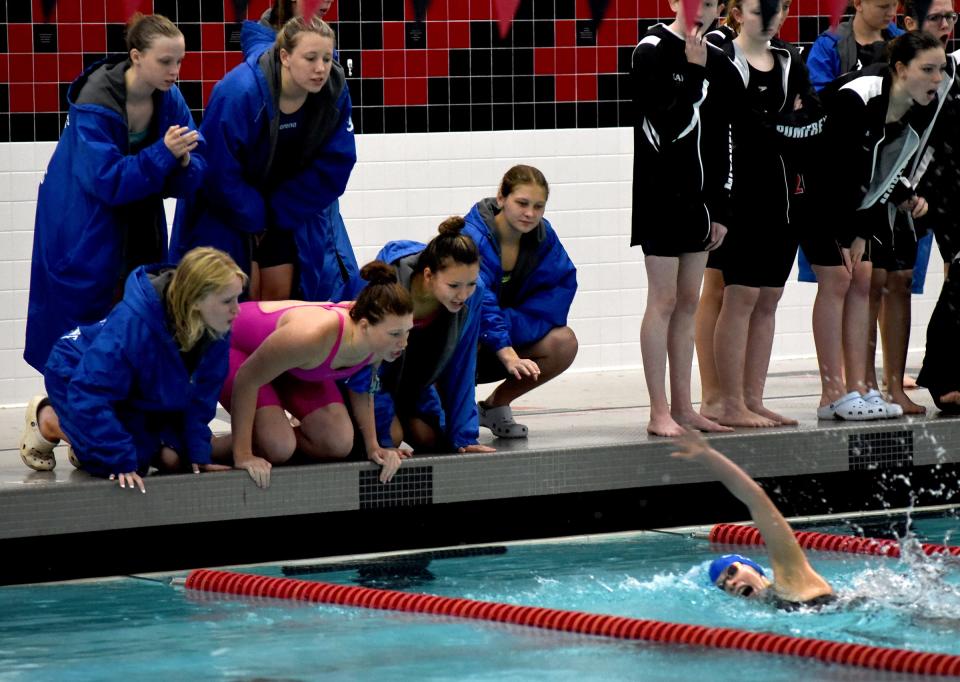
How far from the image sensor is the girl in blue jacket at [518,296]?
6.71 m

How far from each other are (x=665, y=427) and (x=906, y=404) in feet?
4.30

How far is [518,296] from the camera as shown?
22.7 feet

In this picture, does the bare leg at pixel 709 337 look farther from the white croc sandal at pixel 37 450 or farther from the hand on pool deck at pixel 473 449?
the white croc sandal at pixel 37 450

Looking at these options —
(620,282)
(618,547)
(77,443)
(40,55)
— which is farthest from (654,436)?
(40,55)

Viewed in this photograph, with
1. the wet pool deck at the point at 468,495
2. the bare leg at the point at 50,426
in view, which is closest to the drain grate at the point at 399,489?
the wet pool deck at the point at 468,495

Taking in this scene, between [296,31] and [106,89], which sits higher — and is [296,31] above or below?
above

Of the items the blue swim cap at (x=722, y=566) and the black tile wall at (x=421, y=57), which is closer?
the blue swim cap at (x=722, y=566)

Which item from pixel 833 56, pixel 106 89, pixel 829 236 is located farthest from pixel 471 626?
pixel 833 56

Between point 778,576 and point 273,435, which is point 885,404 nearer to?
point 778,576

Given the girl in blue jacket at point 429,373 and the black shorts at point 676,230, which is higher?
the black shorts at point 676,230

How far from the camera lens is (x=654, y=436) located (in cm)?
675

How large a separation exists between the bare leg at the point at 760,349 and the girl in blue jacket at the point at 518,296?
2.46 feet

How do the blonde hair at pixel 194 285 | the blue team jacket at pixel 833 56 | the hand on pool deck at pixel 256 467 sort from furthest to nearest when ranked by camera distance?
1. the blue team jacket at pixel 833 56
2. the hand on pool deck at pixel 256 467
3. the blonde hair at pixel 194 285

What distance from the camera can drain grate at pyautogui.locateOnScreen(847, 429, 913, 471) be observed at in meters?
6.95
